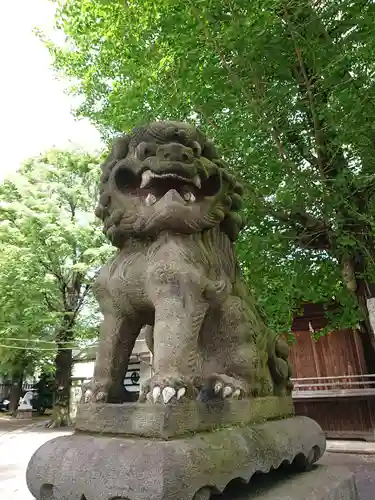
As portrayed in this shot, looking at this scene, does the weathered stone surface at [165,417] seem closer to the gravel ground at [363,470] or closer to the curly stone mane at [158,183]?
the curly stone mane at [158,183]

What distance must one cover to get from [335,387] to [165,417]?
8.12m

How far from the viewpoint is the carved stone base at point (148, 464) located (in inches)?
52.5

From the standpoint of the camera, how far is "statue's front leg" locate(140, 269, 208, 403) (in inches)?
63.0

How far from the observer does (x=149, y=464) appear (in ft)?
4.43

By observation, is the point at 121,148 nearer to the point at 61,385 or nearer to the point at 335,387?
the point at 335,387

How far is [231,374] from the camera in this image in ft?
6.51

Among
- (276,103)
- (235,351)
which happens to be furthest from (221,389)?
(276,103)

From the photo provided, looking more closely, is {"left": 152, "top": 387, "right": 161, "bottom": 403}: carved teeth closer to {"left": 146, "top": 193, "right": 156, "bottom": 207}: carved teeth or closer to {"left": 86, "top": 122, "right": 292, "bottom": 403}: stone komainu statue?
{"left": 86, "top": 122, "right": 292, "bottom": 403}: stone komainu statue

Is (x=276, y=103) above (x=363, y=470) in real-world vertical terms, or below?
above

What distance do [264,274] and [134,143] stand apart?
12.4ft

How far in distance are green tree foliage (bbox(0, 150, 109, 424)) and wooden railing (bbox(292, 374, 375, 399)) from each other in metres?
6.26

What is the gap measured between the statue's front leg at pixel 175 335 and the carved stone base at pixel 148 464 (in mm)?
191

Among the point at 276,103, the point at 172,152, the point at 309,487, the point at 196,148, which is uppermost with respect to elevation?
the point at 276,103

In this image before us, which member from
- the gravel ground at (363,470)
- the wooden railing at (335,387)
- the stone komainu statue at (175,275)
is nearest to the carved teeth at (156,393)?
the stone komainu statue at (175,275)
